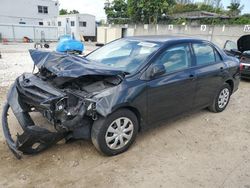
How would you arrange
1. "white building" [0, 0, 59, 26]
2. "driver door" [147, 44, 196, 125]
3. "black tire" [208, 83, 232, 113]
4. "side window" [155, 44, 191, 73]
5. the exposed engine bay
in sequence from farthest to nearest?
"white building" [0, 0, 59, 26] → "black tire" [208, 83, 232, 113] → "side window" [155, 44, 191, 73] → "driver door" [147, 44, 196, 125] → the exposed engine bay

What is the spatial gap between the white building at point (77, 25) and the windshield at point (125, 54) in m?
27.0

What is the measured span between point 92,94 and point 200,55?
7.70ft

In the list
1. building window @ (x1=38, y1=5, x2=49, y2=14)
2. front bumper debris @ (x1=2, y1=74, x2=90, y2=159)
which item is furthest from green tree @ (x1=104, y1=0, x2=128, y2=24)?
front bumper debris @ (x1=2, y1=74, x2=90, y2=159)

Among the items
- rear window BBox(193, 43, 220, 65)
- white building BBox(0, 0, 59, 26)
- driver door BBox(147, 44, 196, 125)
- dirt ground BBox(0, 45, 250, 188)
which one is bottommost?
dirt ground BBox(0, 45, 250, 188)

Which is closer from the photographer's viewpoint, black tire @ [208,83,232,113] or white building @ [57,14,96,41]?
black tire @ [208,83,232,113]

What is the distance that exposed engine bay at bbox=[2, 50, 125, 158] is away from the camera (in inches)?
111

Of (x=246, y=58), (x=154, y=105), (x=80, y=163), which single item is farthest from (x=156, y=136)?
(x=246, y=58)

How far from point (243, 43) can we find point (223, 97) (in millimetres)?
3930

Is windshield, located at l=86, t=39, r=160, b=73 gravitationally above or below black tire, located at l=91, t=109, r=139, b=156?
above

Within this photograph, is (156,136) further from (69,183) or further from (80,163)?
(69,183)

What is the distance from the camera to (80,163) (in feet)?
9.95

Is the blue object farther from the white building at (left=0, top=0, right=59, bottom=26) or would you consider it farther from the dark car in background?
the white building at (left=0, top=0, right=59, bottom=26)

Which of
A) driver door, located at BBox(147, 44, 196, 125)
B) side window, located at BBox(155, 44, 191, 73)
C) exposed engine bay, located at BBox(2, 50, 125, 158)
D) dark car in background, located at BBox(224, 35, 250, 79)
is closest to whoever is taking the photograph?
exposed engine bay, located at BBox(2, 50, 125, 158)

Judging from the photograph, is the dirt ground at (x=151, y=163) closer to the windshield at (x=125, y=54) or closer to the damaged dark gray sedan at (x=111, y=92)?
the damaged dark gray sedan at (x=111, y=92)
